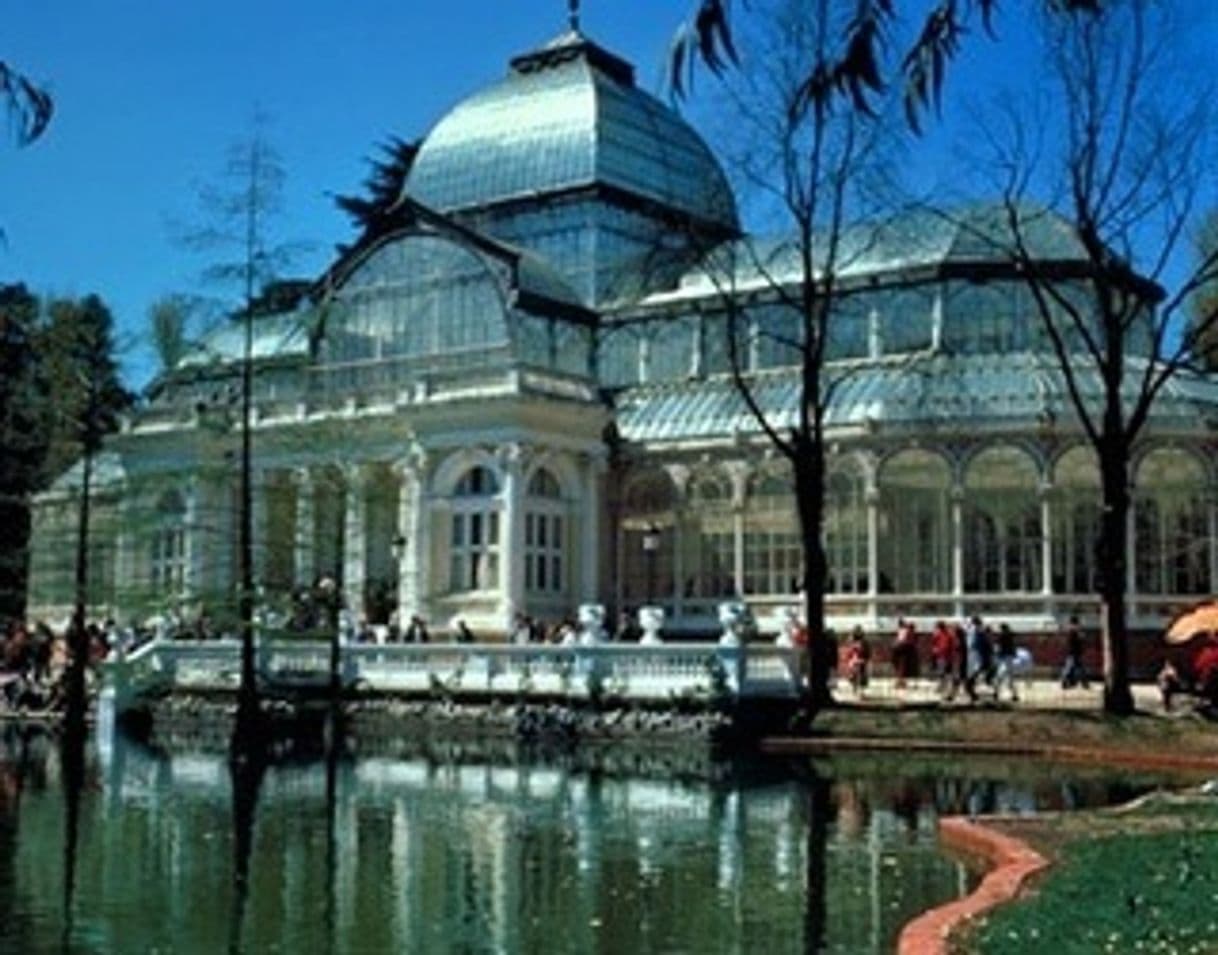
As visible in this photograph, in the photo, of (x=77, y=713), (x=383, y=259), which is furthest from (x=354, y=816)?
(x=383, y=259)

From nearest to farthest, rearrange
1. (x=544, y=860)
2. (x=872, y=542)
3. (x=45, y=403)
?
(x=544, y=860), (x=872, y=542), (x=45, y=403)

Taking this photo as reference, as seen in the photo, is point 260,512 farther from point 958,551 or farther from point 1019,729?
point 1019,729

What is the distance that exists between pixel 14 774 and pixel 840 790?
35.1 feet

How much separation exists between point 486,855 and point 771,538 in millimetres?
27104

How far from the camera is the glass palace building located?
38125 mm

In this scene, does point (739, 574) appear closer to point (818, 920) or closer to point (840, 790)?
point (840, 790)

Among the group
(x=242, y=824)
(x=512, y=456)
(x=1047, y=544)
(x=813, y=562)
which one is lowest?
(x=242, y=824)

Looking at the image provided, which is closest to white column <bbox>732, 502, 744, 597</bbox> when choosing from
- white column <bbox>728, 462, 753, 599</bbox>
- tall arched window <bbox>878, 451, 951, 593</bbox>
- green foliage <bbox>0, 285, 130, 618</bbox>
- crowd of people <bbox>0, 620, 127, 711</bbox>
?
white column <bbox>728, 462, 753, 599</bbox>

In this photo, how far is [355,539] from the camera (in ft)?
133

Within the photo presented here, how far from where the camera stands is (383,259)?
48.4 m

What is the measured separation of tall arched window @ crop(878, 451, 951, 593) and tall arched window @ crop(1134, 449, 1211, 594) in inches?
164

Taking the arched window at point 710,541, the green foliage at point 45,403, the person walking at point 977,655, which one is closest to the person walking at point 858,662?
the person walking at point 977,655

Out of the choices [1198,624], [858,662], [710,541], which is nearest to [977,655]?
[858,662]

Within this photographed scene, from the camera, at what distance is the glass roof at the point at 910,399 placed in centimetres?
3866
